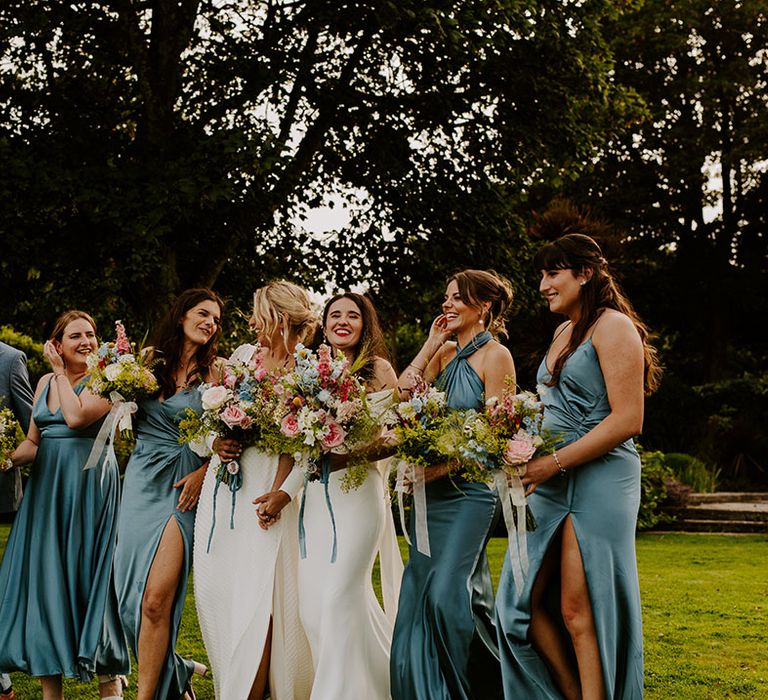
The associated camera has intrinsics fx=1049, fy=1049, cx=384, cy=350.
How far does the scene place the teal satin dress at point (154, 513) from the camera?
596 cm

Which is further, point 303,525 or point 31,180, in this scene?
point 31,180

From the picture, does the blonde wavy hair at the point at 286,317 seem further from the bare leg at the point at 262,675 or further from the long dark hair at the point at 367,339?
the bare leg at the point at 262,675

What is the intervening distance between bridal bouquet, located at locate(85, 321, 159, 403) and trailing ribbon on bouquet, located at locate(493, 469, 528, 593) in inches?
89.3

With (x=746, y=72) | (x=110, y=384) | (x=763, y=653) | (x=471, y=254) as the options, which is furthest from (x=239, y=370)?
(x=746, y=72)


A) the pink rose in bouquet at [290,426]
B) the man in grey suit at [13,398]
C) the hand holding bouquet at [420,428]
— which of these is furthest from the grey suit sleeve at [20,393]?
the hand holding bouquet at [420,428]

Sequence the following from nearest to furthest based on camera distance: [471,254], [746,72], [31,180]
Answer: [31,180], [471,254], [746,72]

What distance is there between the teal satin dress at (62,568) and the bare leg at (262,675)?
1.24 meters

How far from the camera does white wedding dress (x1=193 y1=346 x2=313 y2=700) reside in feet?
18.7

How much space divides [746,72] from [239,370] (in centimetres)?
2793

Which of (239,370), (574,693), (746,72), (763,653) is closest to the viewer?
(574,693)

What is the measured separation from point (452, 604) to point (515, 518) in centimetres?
77

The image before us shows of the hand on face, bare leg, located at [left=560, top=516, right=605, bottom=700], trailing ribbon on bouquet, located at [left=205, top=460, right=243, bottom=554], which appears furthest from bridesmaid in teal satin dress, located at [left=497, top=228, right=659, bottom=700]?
the hand on face

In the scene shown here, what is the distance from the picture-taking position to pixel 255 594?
18.9 feet

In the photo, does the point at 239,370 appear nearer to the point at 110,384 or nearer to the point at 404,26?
the point at 110,384
